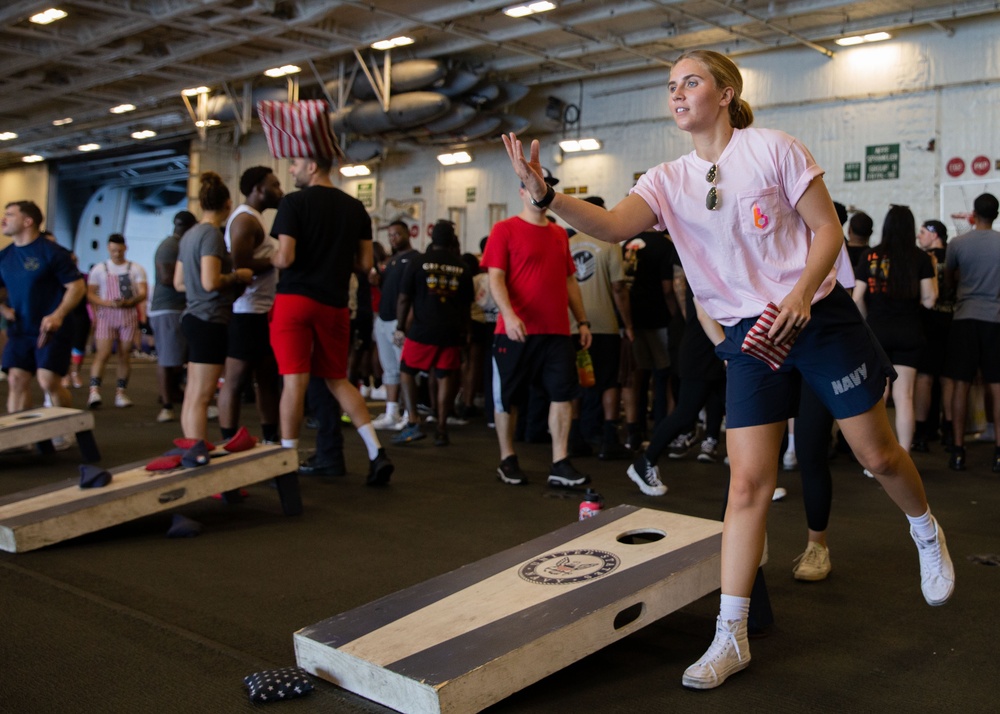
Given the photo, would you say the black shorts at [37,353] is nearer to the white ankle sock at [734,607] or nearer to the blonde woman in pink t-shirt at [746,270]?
the blonde woman in pink t-shirt at [746,270]

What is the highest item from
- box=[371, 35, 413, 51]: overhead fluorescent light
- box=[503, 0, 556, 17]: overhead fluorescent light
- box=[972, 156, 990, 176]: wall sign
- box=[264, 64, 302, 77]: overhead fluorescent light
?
box=[264, 64, 302, 77]: overhead fluorescent light

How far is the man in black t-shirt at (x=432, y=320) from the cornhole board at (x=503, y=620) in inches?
164

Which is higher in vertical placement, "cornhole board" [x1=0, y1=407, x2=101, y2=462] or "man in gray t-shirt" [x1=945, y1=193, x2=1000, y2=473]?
"man in gray t-shirt" [x1=945, y1=193, x2=1000, y2=473]

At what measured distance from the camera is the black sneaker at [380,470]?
16.6 ft

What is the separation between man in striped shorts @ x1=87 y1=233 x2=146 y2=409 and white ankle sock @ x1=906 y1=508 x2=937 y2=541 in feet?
26.3

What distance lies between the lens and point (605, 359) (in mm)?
6535

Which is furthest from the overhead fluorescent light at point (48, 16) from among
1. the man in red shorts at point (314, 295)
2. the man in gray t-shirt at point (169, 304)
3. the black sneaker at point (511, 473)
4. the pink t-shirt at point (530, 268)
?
the black sneaker at point (511, 473)

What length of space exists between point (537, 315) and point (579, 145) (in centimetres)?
951

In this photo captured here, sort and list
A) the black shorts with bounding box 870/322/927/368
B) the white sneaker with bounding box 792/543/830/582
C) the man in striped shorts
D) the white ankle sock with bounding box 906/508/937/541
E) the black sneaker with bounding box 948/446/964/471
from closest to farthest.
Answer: the white ankle sock with bounding box 906/508/937/541 → the white sneaker with bounding box 792/543/830/582 → the black shorts with bounding box 870/322/927/368 → the black sneaker with bounding box 948/446/964/471 → the man in striped shorts

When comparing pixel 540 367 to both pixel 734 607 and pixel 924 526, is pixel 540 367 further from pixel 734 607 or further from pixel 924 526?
pixel 734 607

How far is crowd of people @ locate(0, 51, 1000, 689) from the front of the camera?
7.94ft

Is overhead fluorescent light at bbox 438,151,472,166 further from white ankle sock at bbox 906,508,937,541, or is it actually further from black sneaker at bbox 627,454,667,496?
white ankle sock at bbox 906,508,937,541

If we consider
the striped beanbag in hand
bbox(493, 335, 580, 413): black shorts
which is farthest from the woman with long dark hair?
the striped beanbag in hand

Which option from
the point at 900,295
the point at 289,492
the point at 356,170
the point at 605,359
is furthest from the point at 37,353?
the point at 356,170
